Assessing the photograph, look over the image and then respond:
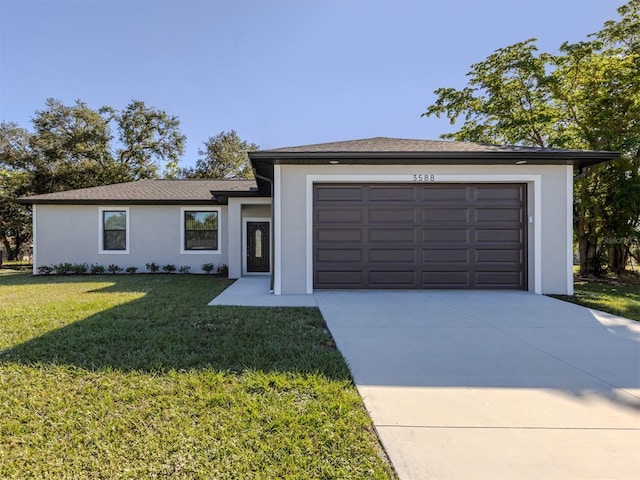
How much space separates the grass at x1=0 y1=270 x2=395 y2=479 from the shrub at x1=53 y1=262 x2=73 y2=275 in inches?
338

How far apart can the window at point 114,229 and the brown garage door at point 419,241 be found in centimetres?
867

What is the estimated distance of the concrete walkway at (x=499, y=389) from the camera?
2.03 metres

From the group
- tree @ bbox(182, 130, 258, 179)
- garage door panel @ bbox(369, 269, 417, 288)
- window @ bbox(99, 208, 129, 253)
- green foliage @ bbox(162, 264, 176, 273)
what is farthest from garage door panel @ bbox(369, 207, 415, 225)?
tree @ bbox(182, 130, 258, 179)

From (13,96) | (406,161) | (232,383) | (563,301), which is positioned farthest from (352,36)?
(13,96)

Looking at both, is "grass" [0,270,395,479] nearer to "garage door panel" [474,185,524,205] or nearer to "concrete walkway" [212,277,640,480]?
"concrete walkway" [212,277,640,480]

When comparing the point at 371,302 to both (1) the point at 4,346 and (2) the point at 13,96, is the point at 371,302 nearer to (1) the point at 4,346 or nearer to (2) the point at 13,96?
(1) the point at 4,346

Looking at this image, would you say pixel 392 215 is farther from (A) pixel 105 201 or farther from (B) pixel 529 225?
(A) pixel 105 201

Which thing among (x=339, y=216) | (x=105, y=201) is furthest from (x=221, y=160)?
(x=339, y=216)

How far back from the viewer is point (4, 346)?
12.9ft

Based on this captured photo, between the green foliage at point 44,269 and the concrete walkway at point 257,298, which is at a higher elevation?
the green foliage at point 44,269

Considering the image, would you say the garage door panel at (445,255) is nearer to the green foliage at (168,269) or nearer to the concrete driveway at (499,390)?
the concrete driveway at (499,390)

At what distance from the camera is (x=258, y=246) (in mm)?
11906

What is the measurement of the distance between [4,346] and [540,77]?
54.6ft

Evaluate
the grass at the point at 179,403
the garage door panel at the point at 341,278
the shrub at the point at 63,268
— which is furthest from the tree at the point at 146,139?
the grass at the point at 179,403
